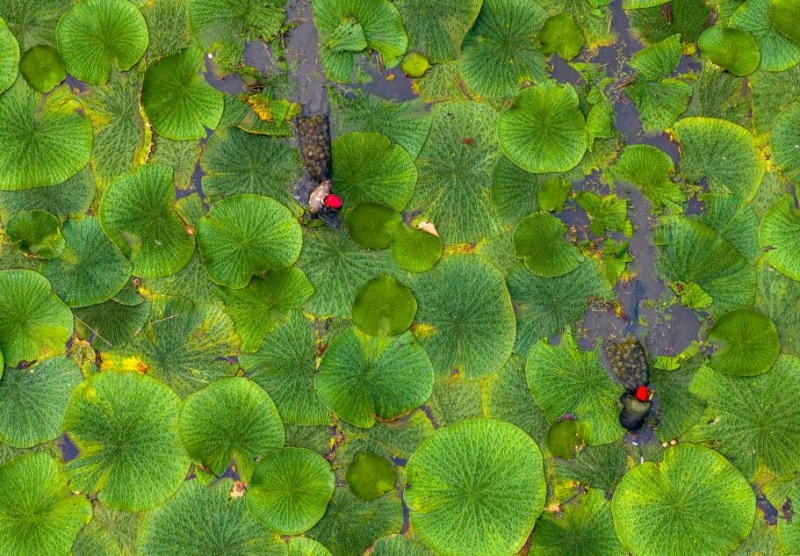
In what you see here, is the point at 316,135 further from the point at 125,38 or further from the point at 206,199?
the point at 125,38

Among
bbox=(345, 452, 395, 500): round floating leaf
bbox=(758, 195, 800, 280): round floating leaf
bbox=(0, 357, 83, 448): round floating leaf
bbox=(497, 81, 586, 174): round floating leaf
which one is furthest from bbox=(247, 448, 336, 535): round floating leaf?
bbox=(758, 195, 800, 280): round floating leaf

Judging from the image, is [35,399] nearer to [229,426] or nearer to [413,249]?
[229,426]

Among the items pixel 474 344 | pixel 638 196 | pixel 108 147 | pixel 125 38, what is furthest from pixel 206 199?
pixel 638 196

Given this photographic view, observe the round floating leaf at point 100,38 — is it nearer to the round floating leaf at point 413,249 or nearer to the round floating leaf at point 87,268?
the round floating leaf at point 87,268

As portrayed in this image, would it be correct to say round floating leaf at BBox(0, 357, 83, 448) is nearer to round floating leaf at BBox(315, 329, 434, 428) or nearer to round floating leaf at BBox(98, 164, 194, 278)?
round floating leaf at BBox(98, 164, 194, 278)

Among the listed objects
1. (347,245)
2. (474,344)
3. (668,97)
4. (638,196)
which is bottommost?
(474,344)

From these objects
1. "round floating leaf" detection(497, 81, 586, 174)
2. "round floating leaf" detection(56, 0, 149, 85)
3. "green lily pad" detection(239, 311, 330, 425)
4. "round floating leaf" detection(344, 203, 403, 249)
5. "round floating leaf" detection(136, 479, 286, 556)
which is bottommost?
"round floating leaf" detection(136, 479, 286, 556)
